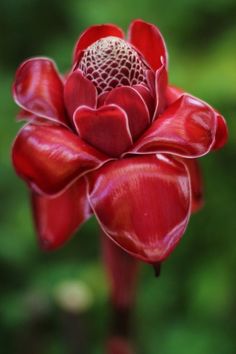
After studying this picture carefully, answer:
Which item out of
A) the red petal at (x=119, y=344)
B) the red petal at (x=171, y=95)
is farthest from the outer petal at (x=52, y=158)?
the red petal at (x=119, y=344)

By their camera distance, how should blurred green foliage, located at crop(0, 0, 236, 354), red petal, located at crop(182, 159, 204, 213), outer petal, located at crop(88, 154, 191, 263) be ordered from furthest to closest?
blurred green foliage, located at crop(0, 0, 236, 354) → red petal, located at crop(182, 159, 204, 213) → outer petal, located at crop(88, 154, 191, 263)

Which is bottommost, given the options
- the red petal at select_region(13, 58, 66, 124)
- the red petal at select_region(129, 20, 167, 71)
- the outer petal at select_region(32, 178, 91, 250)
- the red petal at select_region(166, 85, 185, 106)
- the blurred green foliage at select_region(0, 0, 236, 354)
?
the blurred green foliage at select_region(0, 0, 236, 354)

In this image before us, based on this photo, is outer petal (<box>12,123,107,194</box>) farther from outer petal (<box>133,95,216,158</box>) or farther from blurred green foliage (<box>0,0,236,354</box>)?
blurred green foliage (<box>0,0,236,354</box>)

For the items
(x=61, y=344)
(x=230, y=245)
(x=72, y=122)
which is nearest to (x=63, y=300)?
(x=61, y=344)

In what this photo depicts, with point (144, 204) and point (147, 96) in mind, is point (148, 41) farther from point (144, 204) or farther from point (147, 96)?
point (144, 204)

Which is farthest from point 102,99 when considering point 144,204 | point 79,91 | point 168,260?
point 168,260

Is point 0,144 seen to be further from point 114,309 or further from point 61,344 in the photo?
point 114,309

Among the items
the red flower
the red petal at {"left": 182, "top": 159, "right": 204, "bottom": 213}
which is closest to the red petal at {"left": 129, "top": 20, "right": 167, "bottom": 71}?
the red flower

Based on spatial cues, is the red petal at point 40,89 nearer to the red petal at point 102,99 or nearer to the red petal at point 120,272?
the red petal at point 102,99
